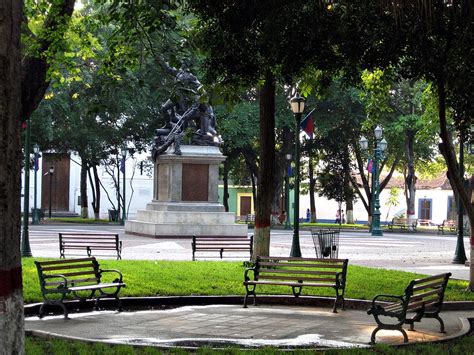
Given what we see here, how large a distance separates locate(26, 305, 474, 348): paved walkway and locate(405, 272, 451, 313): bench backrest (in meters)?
0.37

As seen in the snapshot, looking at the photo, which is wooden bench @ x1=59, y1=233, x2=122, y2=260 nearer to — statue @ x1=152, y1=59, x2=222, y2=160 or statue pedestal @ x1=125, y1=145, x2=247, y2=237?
statue pedestal @ x1=125, y1=145, x2=247, y2=237

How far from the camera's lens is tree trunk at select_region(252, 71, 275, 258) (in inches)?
653

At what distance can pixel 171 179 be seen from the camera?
29.8 meters

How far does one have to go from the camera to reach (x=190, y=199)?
3008 centimetres

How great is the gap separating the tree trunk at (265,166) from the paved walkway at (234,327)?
172 inches

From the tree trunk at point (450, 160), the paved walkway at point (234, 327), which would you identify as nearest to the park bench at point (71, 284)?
the paved walkway at point (234, 327)

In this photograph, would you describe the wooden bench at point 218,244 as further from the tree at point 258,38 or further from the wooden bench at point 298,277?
the wooden bench at point 298,277

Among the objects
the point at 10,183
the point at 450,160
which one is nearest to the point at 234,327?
the point at 450,160

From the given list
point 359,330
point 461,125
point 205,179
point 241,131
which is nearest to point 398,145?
point 241,131

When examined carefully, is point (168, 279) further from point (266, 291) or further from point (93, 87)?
point (93, 87)

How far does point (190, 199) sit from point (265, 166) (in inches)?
542

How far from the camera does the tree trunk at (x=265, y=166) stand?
1658 cm

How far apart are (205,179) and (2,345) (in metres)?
25.5

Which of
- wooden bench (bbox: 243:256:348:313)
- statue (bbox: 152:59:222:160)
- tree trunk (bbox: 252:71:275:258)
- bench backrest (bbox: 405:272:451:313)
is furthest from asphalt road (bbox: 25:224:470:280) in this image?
bench backrest (bbox: 405:272:451:313)
